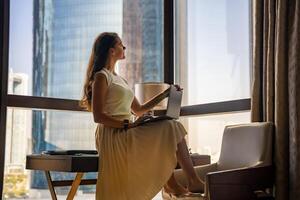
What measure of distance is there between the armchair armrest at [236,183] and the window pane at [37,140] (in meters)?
2.18

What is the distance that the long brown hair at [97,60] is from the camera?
10.2 ft

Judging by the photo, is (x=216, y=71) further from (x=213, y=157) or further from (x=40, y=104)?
(x=40, y=104)

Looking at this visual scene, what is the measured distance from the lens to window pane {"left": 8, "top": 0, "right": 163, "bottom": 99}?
4273 mm

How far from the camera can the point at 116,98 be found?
304 centimetres

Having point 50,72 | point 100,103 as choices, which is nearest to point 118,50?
point 100,103

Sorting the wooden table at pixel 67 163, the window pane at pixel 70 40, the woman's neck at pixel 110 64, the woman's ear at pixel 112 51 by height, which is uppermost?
the window pane at pixel 70 40

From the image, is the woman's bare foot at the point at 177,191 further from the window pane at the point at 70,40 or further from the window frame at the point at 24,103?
the window pane at the point at 70,40

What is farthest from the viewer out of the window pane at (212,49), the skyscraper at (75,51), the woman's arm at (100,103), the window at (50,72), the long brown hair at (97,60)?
the skyscraper at (75,51)

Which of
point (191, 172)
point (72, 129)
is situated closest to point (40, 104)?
point (72, 129)

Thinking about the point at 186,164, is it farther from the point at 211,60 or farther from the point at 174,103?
the point at 211,60

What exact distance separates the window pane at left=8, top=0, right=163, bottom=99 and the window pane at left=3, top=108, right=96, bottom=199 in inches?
9.8

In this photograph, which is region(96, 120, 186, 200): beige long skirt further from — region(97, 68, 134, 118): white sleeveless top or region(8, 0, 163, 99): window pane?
region(8, 0, 163, 99): window pane

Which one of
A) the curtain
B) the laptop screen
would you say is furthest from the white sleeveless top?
the curtain

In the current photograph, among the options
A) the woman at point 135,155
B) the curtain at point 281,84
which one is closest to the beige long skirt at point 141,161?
the woman at point 135,155
